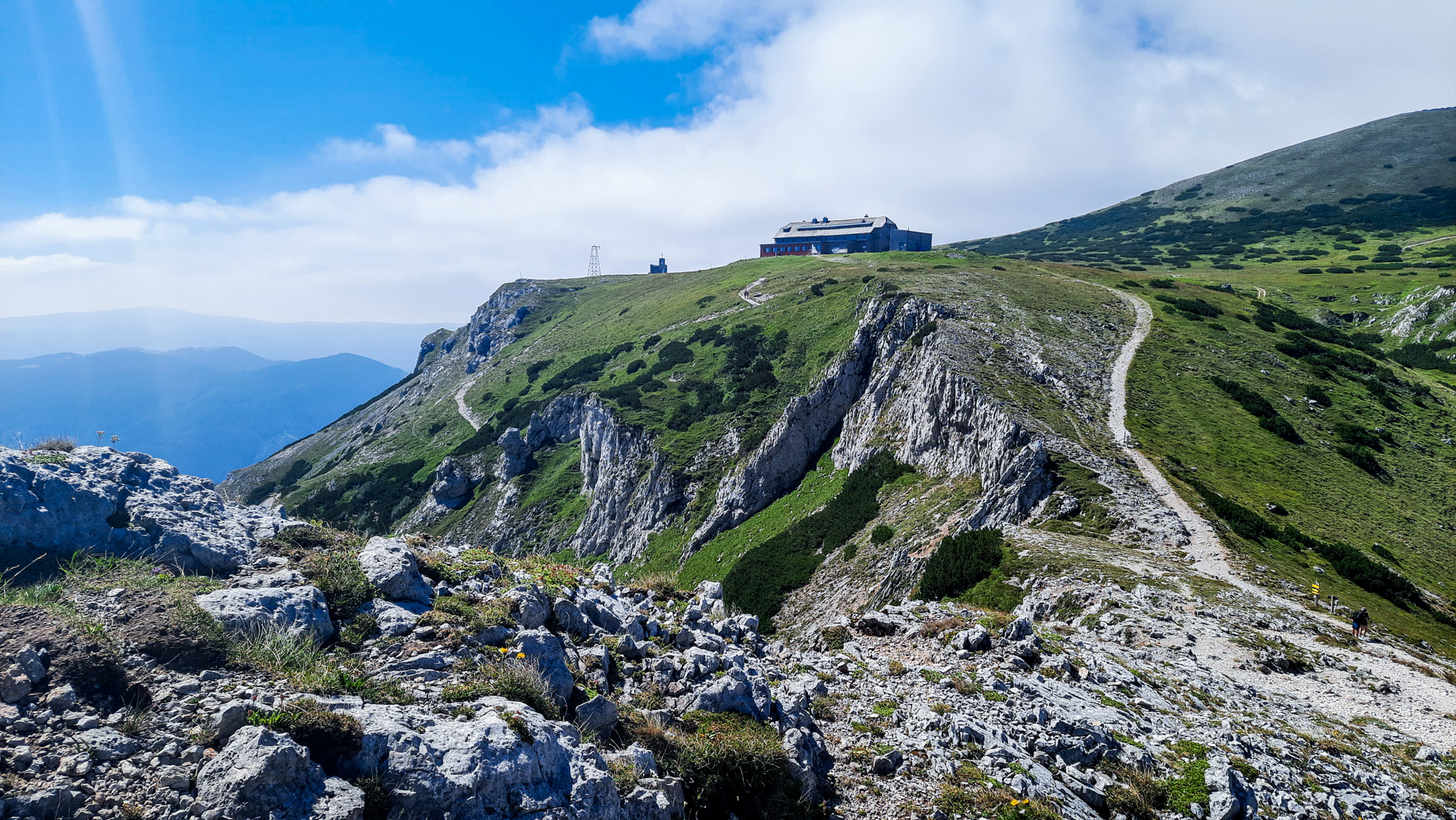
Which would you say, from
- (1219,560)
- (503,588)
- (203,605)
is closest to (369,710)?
(203,605)

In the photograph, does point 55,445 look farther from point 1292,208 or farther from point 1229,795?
point 1292,208

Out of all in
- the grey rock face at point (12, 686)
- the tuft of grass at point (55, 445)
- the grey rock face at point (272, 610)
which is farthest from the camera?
the tuft of grass at point (55, 445)

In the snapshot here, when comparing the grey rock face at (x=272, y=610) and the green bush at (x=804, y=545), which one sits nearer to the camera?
the grey rock face at (x=272, y=610)

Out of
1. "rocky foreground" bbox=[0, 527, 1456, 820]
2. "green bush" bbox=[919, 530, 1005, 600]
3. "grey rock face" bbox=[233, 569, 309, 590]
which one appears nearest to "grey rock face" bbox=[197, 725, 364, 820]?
"rocky foreground" bbox=[0, 527, 1456, 820]

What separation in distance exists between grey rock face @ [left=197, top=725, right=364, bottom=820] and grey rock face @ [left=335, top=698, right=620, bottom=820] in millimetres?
492

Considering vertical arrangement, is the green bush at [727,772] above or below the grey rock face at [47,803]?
below

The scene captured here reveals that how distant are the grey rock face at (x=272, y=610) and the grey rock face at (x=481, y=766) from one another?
2.52 metres

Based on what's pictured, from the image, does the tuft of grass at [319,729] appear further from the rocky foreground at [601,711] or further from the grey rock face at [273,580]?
the grey rock face at [273,580]

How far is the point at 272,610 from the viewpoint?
30.3 ft

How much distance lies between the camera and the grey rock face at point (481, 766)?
277 inches

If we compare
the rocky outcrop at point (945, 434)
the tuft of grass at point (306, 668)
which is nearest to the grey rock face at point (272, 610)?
A: the tuft of grass at point (306, 668)

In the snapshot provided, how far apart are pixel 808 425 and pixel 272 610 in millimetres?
45138

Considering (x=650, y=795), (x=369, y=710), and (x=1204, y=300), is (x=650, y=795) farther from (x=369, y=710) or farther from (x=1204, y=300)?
(x=1204, y=300)

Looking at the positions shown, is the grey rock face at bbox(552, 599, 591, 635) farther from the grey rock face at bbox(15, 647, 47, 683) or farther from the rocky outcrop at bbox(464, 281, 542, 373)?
the rocky outcrop at bbox(464, 281, 542, 373)
